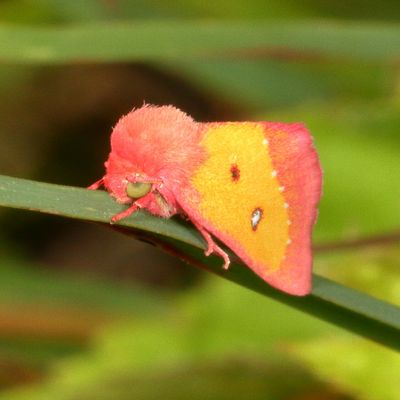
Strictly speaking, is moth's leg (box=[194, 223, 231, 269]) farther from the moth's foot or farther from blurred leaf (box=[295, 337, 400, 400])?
blurred leaf (box=[295, 337, 400, 400])

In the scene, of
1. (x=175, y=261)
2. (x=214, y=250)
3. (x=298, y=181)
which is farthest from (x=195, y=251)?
(x=175, y=261)

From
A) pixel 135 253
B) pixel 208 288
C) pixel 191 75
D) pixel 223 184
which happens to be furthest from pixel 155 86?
pixel 223 184

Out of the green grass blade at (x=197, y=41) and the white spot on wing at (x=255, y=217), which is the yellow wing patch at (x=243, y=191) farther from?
the green grass blade at (x=197, y=41)

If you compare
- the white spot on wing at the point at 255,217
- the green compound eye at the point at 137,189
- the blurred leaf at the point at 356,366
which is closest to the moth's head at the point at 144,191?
the green compound eye at the point at 137,189

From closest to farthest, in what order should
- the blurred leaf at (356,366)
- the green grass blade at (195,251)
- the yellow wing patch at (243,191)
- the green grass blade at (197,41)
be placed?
the green grass blade at (195,251) < the yellow wing patch at (243,191) < the blurred leaf at (356,366) < the green grass blade at (197,41)

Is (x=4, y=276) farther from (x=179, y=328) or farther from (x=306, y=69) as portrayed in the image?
(x=306, y=69)

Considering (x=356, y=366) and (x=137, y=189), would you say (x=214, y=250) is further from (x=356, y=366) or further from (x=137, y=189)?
(x=356, y=366)
